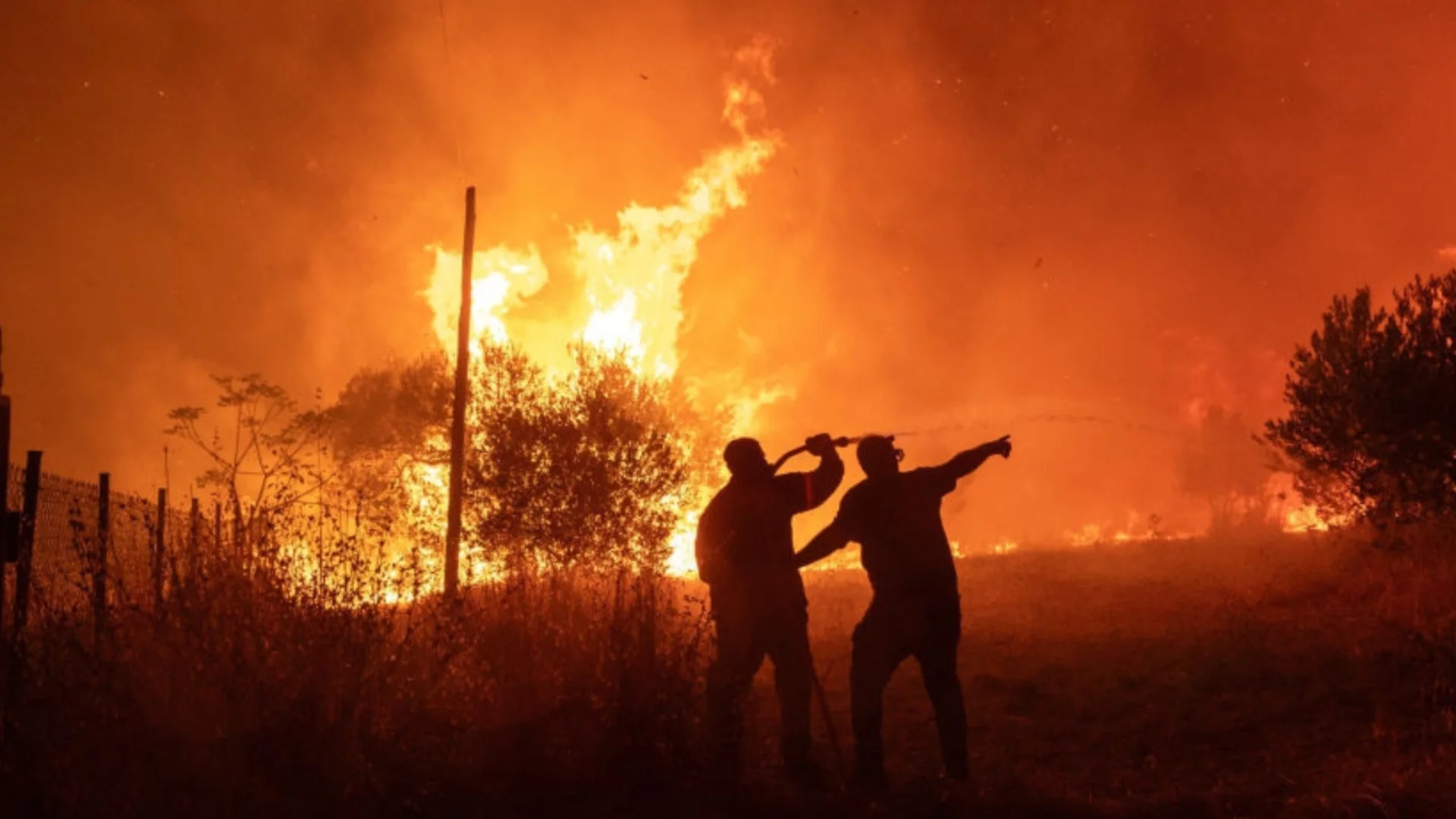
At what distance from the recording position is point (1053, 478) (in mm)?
103312

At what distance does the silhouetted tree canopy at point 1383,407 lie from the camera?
13195 millimetres

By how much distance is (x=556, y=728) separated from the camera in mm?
5852

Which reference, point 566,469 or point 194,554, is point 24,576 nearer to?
point 194,554

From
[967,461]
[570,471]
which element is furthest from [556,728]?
[570,471]

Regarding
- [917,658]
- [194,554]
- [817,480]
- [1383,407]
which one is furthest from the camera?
[1383,407]

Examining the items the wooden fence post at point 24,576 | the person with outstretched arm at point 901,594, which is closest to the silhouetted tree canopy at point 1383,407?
the person with outstretched arm at point 901,594

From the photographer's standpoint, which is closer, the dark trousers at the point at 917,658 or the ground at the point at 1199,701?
the ground at the point at 1199,701

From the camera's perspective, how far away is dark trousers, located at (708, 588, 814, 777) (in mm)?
6445

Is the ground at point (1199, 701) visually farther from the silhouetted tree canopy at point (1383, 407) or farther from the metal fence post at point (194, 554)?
the metal fence post at point (194, 554)

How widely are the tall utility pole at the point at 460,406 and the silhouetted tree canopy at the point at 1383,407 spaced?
12301 mm

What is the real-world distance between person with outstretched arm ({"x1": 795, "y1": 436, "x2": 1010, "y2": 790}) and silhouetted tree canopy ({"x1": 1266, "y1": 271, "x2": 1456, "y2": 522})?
31.1ft

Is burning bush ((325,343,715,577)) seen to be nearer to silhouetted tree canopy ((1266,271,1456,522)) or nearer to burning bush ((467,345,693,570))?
burning bush ((467,345,693,570))

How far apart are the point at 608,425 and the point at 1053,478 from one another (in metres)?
90.7

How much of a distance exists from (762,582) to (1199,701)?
427 cm
